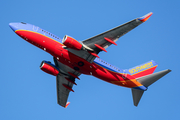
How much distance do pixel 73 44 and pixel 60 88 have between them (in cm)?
1700

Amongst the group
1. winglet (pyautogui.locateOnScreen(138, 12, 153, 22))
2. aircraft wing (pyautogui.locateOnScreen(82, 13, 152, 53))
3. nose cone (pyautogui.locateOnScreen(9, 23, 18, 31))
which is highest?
winglet (pyautogui.locateOnScreen(138, 12, 153, 22))

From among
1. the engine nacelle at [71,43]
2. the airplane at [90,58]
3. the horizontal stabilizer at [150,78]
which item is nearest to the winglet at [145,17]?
the airplane at [90,58]

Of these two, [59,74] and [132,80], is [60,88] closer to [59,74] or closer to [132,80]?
[59,74]

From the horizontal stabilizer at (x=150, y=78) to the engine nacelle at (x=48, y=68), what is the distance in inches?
662

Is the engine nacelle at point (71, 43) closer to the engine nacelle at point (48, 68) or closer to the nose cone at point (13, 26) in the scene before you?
the engine nacelle at point (48, 68)

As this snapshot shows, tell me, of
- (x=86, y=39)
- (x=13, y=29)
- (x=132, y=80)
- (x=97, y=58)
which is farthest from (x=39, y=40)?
(x=132, y=80)

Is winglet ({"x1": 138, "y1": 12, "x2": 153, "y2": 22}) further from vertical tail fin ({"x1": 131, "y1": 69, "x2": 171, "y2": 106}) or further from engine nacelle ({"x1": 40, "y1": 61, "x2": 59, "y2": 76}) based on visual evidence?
engine nacelle ({"x1": 40, "y1": 61, "x2": 59, "y2": 76})

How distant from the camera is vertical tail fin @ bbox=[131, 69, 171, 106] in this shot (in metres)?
46.6

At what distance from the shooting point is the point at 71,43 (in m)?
43.4

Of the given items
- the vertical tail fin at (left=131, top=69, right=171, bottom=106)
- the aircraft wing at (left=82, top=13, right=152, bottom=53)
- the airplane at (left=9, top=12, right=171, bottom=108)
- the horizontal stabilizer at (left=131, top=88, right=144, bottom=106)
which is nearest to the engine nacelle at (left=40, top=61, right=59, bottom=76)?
the airplane at (left=9, top=12, right=171, bottom=108)

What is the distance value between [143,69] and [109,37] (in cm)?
1250

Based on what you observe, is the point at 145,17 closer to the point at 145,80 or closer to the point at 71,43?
the point at 71,43

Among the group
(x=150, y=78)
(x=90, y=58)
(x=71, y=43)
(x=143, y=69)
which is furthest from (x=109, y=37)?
(x=143, y=69)

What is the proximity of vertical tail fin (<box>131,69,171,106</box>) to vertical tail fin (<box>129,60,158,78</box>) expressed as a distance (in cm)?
144
